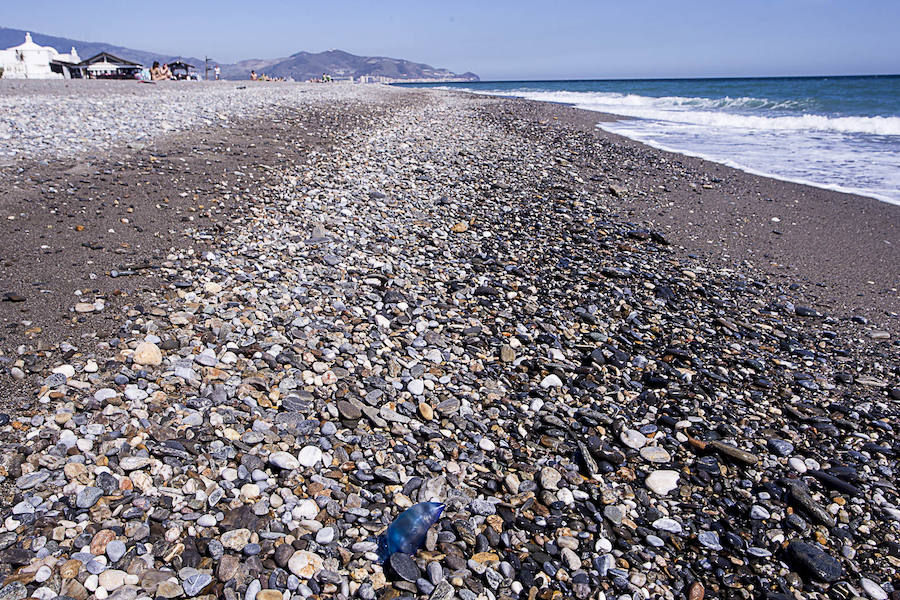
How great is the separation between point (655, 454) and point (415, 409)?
6.14 feet

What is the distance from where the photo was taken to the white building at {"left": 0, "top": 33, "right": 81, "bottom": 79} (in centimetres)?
4078

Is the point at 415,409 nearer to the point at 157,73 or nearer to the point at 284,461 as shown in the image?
the point at 284,461

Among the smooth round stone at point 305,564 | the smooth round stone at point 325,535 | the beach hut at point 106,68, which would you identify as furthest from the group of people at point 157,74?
the smooth round stone at point 305,564

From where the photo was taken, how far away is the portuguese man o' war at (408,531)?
9.36 ft

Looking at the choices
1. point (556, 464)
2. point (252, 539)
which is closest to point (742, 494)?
point (556, 464)

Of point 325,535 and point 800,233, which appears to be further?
point 800,233

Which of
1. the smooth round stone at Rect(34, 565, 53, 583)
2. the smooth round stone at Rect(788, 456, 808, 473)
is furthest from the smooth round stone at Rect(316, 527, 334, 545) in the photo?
the smooth round stone at Rect(788, 456, 808, 473)

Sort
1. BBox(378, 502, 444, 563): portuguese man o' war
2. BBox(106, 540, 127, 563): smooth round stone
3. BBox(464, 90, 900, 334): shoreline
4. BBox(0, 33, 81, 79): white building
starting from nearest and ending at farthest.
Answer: BBox(106, 540, 127, 563): smooth round stone → BBox(378, 502, 444, 563): portuguese man o' war → BBox(464, 90, 900, 334): shoreline → BBox(0, 33, 81, 79): white building

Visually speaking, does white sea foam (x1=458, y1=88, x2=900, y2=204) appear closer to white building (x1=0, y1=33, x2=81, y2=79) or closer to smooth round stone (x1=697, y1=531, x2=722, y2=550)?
smooth round stone (x1=697, y1=531, x2=722, y2=550)

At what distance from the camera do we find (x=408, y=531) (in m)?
2.88

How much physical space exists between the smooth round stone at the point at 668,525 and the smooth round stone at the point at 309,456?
2268 millimetres

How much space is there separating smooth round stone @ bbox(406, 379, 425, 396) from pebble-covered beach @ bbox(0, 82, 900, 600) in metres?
0.05

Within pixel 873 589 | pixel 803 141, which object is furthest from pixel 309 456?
pixel 803 141

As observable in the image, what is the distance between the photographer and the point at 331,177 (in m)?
10.1
